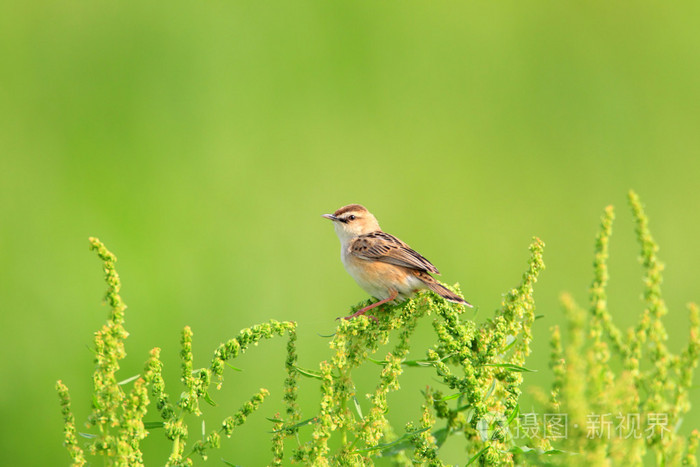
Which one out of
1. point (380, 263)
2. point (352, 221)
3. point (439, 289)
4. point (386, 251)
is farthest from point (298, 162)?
point (439, 289)

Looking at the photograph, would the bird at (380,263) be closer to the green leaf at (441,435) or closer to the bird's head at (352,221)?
the bird's head at (352,221)

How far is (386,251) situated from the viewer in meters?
4.75

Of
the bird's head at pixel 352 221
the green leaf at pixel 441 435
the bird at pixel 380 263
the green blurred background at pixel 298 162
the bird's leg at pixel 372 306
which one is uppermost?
the green blurred background at pixel 298 162

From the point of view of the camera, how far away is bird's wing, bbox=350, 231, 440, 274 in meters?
4.50

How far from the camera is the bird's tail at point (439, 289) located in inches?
139

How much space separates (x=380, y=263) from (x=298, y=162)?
14.2 ft

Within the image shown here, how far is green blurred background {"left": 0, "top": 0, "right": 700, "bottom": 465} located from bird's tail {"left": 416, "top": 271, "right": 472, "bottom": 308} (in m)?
1.73

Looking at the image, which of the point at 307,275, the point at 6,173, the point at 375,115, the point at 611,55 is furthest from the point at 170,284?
the point at 611,55

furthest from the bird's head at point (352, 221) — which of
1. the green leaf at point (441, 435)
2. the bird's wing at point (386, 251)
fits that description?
the green leaf at point (441, 435)

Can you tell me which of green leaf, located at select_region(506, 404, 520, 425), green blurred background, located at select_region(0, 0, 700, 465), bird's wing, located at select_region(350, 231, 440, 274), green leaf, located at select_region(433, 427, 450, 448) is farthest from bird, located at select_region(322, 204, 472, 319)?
green leaf, located at select_region(506, 404, 520, 425)

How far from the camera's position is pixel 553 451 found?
1964 millimetres

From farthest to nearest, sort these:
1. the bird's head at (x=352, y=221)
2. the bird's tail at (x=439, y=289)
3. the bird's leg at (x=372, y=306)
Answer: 1. the bird's head at (x=352, y=221)
2. the bird's leg at (x=372, y=306)
3. the bird's tail at (x=439, y=289)

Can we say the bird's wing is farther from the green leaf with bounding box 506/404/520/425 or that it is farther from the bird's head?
the green leaf with bounding box 506/404/520/425

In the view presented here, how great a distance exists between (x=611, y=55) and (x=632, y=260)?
307 cm
